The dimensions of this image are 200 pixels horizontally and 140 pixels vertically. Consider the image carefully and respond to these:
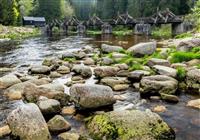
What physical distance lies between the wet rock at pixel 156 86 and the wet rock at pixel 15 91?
4.48 meters

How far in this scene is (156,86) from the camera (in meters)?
12.5

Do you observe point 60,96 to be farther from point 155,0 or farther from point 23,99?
point 155,0

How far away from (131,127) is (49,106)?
3.14 m

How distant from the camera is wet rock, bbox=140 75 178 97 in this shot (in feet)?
40.8

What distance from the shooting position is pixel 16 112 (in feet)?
29.2

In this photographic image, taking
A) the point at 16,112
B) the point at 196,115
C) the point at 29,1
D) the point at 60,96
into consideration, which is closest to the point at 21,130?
the point at 16,112

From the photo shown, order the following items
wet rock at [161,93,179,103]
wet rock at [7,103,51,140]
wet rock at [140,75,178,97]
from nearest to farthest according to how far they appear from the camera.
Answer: wet rock at [7,103,51,140] < wet rock at [161,93,179,103] < wet rock at [140,75,178,97]

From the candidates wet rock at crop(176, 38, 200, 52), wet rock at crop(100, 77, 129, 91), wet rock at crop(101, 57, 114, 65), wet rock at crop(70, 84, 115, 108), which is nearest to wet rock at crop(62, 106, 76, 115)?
wet rock at crop(70, 84, 115, 108)

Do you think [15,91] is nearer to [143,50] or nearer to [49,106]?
[49,106]

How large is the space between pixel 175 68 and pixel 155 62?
3.95ft

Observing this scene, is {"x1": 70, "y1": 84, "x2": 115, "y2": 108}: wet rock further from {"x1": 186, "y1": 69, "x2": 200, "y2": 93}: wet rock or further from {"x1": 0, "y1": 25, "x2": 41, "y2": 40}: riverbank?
{"x1": 0, "y1": 25, "x2": 41, "y2": 40}: riverbank

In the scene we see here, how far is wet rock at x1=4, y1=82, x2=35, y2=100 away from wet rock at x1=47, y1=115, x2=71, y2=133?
10.9 feet

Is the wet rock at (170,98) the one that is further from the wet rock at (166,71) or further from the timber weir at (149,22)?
the timber weir at (149,22)

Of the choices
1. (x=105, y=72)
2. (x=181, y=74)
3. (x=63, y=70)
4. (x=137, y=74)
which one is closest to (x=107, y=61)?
(x=63, y=70)
